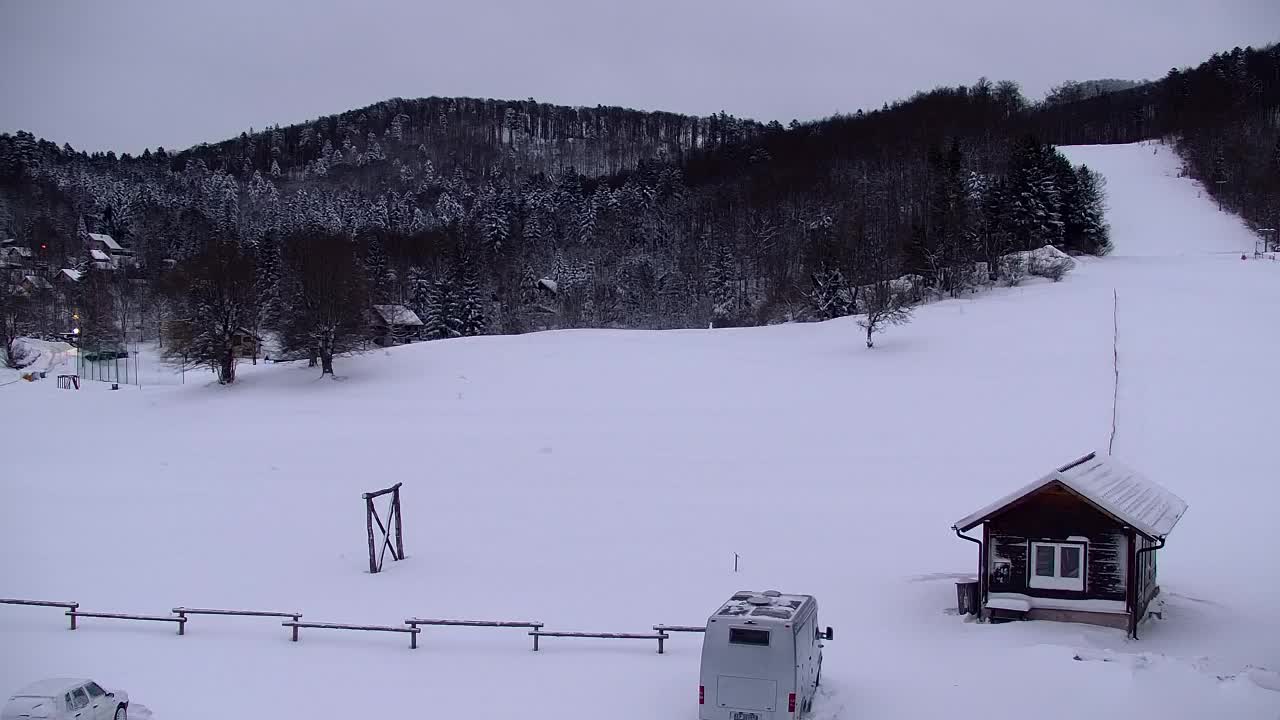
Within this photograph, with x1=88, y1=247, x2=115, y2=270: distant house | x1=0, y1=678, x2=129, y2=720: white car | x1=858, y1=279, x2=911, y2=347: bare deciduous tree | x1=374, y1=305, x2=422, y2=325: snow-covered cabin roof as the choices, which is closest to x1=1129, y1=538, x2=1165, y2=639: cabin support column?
x1=0, y1=678, x2=129, y2=720: white car

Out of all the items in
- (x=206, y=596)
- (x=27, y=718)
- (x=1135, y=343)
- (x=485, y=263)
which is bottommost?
(x=206, y=596)

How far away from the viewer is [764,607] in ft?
45.6

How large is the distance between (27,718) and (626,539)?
1700 centimetres

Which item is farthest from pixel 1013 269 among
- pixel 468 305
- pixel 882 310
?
pixel 468 305

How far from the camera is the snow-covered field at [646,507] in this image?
15.6 metres

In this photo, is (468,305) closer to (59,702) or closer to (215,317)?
(215,317)

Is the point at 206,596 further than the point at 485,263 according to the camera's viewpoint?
No

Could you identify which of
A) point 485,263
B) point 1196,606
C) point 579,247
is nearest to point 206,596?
point 1196,606

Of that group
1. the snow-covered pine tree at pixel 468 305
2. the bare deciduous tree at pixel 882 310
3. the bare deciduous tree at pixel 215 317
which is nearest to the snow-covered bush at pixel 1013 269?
the bare deciduous tree at pixel 882 310

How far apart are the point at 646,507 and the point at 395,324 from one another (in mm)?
53225

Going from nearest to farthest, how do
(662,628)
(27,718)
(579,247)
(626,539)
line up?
(27,718)
(662,628)
(626,539)
(579,247)

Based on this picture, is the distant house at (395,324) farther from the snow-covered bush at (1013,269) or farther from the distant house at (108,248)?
the snow-covered bush at (1013,269)

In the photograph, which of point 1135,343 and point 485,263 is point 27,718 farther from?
point 485,263

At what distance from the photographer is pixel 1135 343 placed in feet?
152
